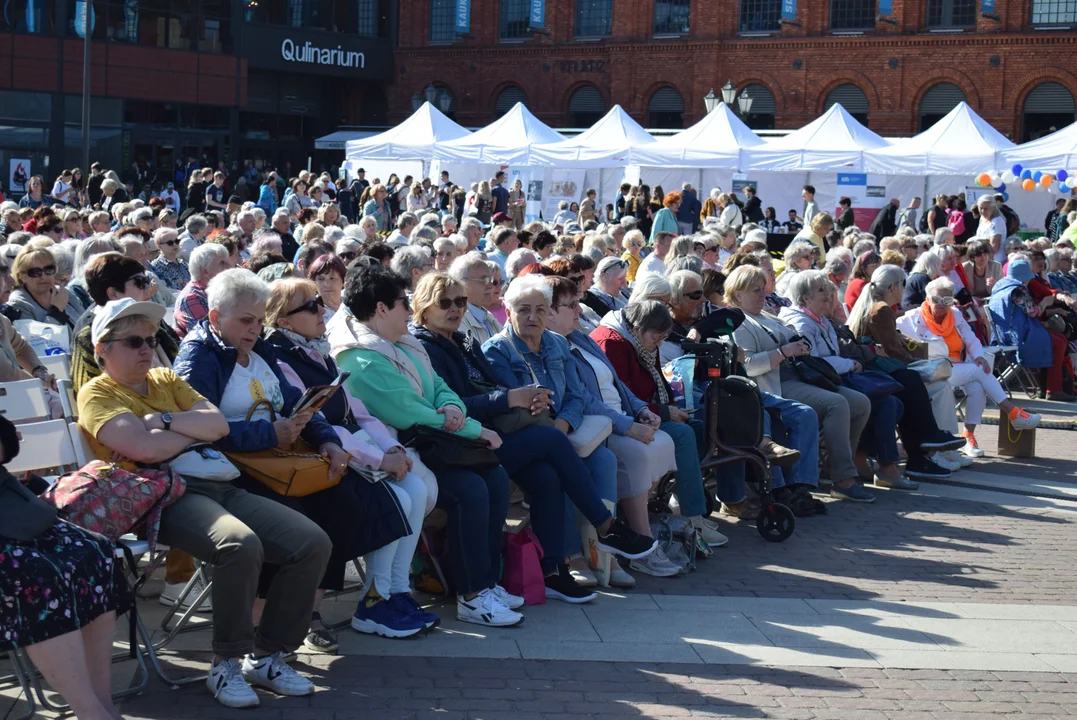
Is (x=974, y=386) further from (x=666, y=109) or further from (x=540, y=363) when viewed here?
(x=666, y=109)

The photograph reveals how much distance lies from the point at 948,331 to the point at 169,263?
6.68 m

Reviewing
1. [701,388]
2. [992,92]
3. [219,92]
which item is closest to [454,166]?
[219,92]

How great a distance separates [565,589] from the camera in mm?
6762

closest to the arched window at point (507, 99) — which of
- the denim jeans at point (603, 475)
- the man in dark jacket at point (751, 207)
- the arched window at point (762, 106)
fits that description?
the arched window at point (762, 106)

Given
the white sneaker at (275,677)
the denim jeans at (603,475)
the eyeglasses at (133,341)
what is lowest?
the white sneaker at (275,677)

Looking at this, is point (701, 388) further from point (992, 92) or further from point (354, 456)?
point (992, 92)

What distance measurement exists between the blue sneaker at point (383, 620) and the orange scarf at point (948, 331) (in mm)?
6713

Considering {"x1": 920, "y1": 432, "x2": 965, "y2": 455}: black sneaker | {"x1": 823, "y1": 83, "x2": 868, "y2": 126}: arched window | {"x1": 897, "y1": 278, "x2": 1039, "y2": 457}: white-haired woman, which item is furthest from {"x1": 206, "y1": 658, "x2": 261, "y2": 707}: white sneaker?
{"x1": 823, "y1": 83, "x2": 868, "y2": 126}: arched window

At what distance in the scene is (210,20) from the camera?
44.5m

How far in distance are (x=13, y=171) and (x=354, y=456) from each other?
36393 mm

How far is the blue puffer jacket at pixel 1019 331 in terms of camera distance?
1396cm

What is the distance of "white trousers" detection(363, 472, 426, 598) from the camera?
606 centimetres

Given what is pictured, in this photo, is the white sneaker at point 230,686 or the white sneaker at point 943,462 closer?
the white sneaker at point 230,686

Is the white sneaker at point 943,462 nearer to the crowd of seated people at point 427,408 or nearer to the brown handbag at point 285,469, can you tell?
the crowd of seated people at point 427,408
